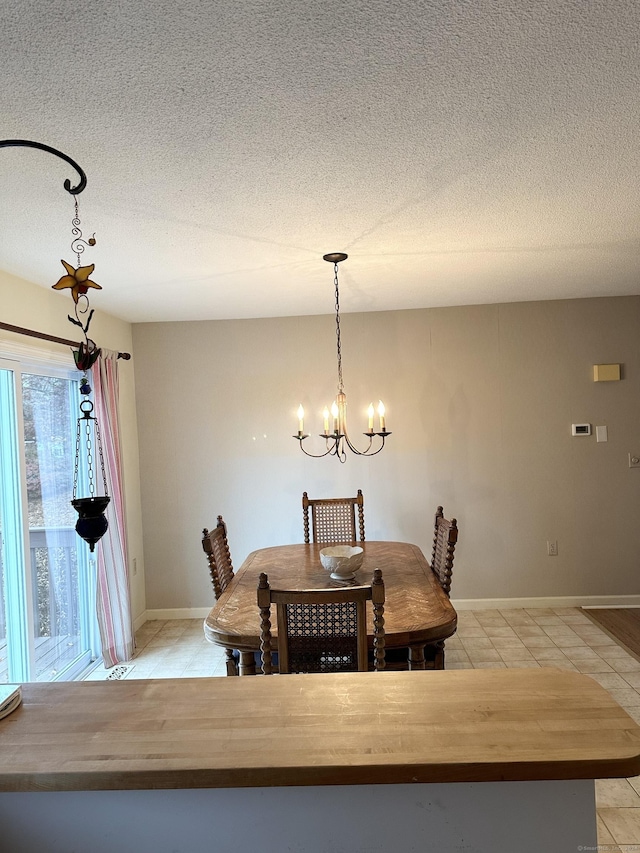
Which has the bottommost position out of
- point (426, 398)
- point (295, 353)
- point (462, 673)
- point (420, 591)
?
point (420, 591)

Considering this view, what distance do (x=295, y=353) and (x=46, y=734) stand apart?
149 inches

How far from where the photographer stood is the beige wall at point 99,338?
311 centimetres

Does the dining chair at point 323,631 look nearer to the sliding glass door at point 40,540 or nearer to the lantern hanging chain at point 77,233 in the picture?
the lantern hanging chain at point 77,233

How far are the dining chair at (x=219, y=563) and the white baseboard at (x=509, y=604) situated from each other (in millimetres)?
1552

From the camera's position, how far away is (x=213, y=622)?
2514mm

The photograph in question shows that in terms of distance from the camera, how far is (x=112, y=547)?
394 cm

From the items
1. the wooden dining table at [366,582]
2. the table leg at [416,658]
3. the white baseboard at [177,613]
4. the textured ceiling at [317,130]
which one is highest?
the textured ceiling at [317,130]

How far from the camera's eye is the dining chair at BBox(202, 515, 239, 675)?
2.89m

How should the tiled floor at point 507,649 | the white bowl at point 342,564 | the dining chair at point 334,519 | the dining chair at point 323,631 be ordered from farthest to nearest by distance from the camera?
the dining chair at point 334,519
the tiled floor at point 507,649
the white bowl at point 342,564
the dining chair at point 323,631

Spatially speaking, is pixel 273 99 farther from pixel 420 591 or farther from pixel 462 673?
pixel 420 591

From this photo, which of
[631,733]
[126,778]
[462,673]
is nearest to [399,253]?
[462,673]

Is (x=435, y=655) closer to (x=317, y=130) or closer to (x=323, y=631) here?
(x=323, y=631)

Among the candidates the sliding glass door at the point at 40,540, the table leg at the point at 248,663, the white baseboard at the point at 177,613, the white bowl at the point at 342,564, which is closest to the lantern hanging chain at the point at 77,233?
the sliding glass door at the point at 40,540

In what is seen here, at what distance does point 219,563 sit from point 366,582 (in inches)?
34.7
